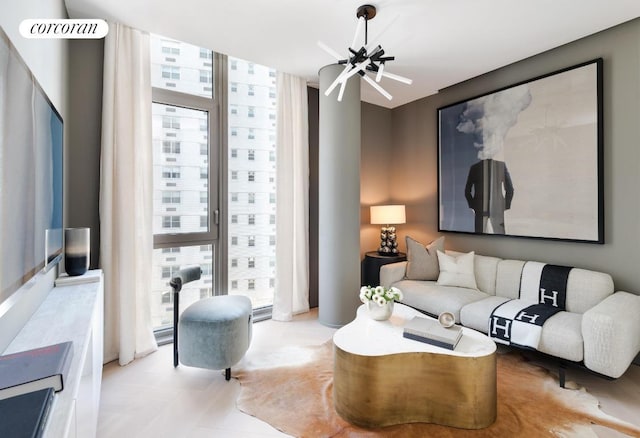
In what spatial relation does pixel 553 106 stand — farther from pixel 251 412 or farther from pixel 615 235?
pixel 251 412

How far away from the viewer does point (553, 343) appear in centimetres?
222

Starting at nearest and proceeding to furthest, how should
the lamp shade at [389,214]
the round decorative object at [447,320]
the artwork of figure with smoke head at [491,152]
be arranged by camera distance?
1. the round decorative object at [447,320]
2. the artwork of figure with smoke head at [491,152]
3. the lamp shade at [389,214]

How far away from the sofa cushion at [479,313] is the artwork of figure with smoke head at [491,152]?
Answer: 96 centimetres

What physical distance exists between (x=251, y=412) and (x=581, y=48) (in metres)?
3.99

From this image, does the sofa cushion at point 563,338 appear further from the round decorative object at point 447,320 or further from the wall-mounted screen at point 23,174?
the wall-mounted screen at point 23,174

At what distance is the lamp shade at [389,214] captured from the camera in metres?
4.01

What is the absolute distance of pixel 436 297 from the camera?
2.99 m

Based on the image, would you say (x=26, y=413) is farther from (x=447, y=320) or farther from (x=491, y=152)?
(x=491, y=152)

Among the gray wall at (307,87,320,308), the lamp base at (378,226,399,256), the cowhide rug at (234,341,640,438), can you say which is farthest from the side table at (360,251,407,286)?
the cowhide rug at (234,341,640,438)

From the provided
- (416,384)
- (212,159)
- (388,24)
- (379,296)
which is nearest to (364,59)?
(388,24)

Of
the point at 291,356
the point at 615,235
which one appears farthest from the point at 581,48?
the point at 291,356

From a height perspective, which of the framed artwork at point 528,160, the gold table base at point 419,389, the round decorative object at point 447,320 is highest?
the framed artwork at point 528,160

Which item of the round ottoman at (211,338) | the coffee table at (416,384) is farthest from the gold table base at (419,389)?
the round ottoman at (211,338)

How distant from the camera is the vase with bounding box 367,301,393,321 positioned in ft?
7.30
